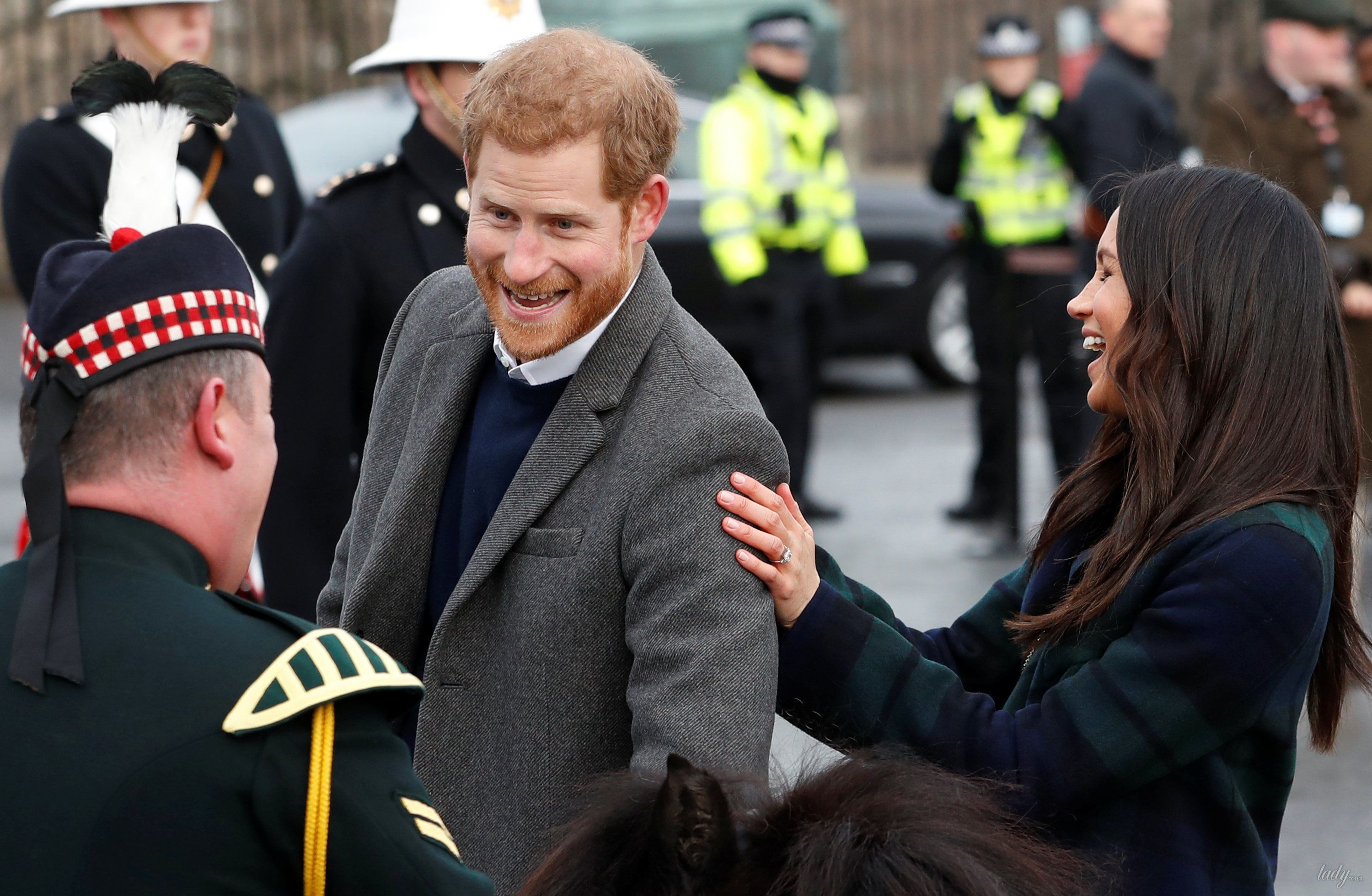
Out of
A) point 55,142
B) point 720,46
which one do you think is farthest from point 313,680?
point 720,46

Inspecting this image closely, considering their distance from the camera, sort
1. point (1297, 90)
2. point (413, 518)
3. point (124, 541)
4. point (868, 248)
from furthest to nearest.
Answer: point (868, 248) < point (1297, 90) < point (413, 518) < point (124, 541)

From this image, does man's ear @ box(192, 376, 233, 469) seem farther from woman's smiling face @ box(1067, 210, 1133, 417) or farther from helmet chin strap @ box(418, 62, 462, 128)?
helmet chin strap @ box(418, 62, 462, 128)

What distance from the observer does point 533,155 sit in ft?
6.93

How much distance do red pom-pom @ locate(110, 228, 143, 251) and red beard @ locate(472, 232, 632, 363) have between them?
48 cm

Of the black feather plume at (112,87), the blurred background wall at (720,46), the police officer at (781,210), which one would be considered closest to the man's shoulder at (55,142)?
the black feather plume at (112,87)

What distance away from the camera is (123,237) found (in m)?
1.94

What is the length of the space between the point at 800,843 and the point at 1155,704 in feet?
2.22

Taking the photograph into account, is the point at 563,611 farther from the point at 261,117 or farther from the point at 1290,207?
the point at 261,117

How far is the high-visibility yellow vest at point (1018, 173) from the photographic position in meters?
7.69

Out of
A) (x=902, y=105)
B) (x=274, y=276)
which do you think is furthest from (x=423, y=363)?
(x=902, y=105)

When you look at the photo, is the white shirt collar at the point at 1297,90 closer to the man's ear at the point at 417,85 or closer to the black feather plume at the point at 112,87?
the man's ear at the point at 417,85

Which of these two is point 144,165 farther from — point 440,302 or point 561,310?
point 561,310

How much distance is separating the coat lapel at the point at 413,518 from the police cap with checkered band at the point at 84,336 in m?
0.54

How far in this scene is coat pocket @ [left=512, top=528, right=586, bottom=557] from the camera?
7.00 feet
